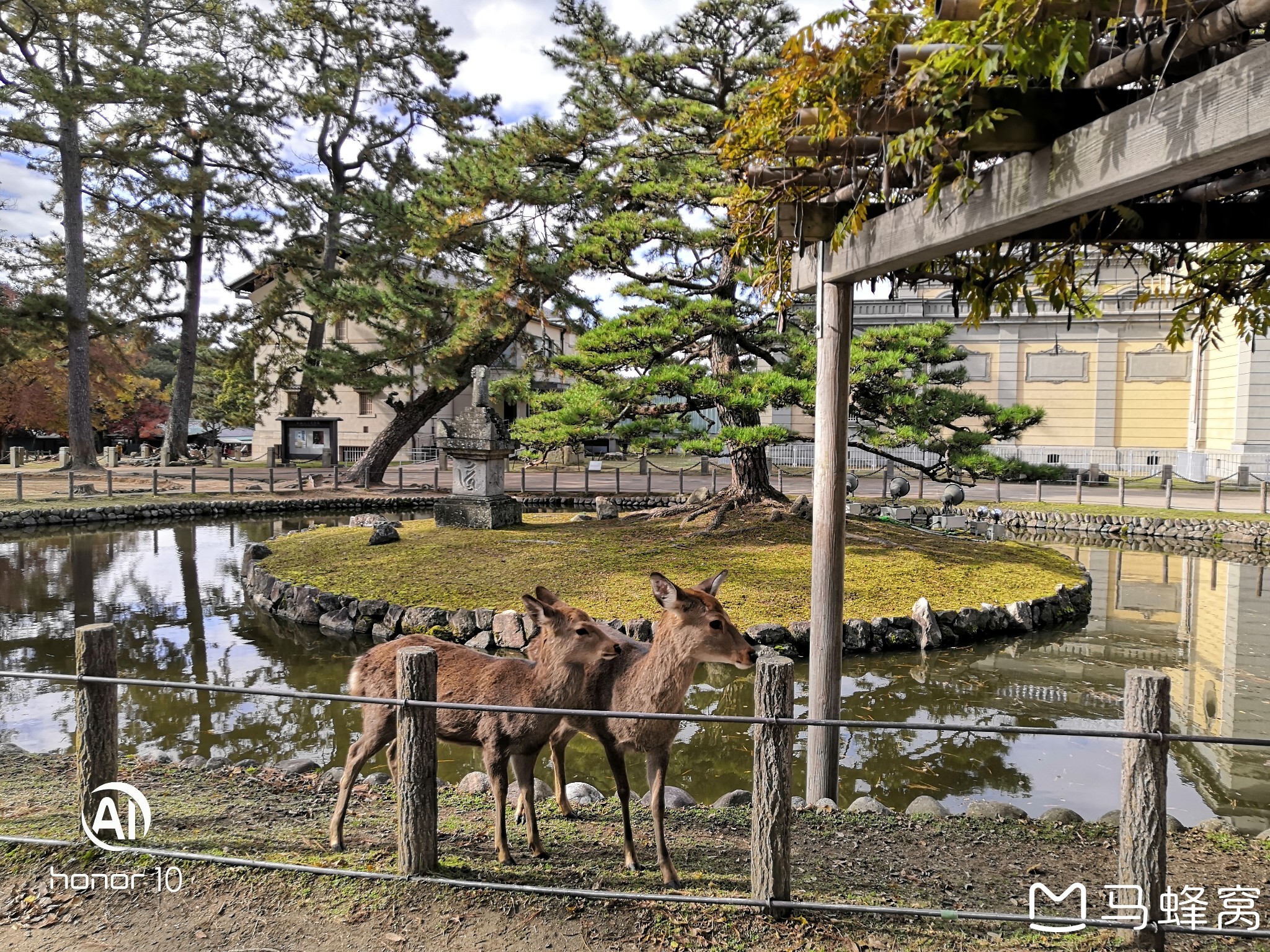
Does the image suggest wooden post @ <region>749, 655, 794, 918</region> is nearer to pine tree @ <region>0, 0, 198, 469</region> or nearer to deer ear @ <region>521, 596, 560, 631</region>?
deer ear @ <region>521, 596, 560, 631</region>

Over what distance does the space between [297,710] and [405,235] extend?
16420 millimetres

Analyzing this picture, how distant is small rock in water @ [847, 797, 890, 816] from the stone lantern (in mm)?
10494

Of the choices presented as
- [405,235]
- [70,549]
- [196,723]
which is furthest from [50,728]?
[405,235]

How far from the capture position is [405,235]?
2038 cm

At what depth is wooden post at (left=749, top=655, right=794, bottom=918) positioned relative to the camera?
9.66 ft

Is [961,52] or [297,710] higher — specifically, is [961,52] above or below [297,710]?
above

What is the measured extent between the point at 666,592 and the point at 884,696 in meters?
4.69

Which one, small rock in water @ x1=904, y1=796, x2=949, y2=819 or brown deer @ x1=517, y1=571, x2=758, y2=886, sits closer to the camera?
brown deer @ x1=517, y1=571, x2=758, y2=886

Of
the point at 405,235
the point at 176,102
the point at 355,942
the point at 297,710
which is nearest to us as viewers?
the point at 355,942

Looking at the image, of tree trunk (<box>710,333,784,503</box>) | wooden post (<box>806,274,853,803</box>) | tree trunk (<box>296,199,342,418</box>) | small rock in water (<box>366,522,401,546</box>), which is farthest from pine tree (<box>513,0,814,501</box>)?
tree trunk (<box>296,199,342,418</box>)

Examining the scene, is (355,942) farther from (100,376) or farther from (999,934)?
(100,376)

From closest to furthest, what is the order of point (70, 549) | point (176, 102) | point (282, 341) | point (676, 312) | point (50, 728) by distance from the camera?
point (50, 728) < point (676, 312) < point (70, 549) < point (176, 102) < point (282, 341)

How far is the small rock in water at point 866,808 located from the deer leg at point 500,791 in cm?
191

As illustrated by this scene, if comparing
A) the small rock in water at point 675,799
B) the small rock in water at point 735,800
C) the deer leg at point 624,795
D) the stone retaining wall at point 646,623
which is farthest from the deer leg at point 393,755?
the stone retaining wall at point 646,623
